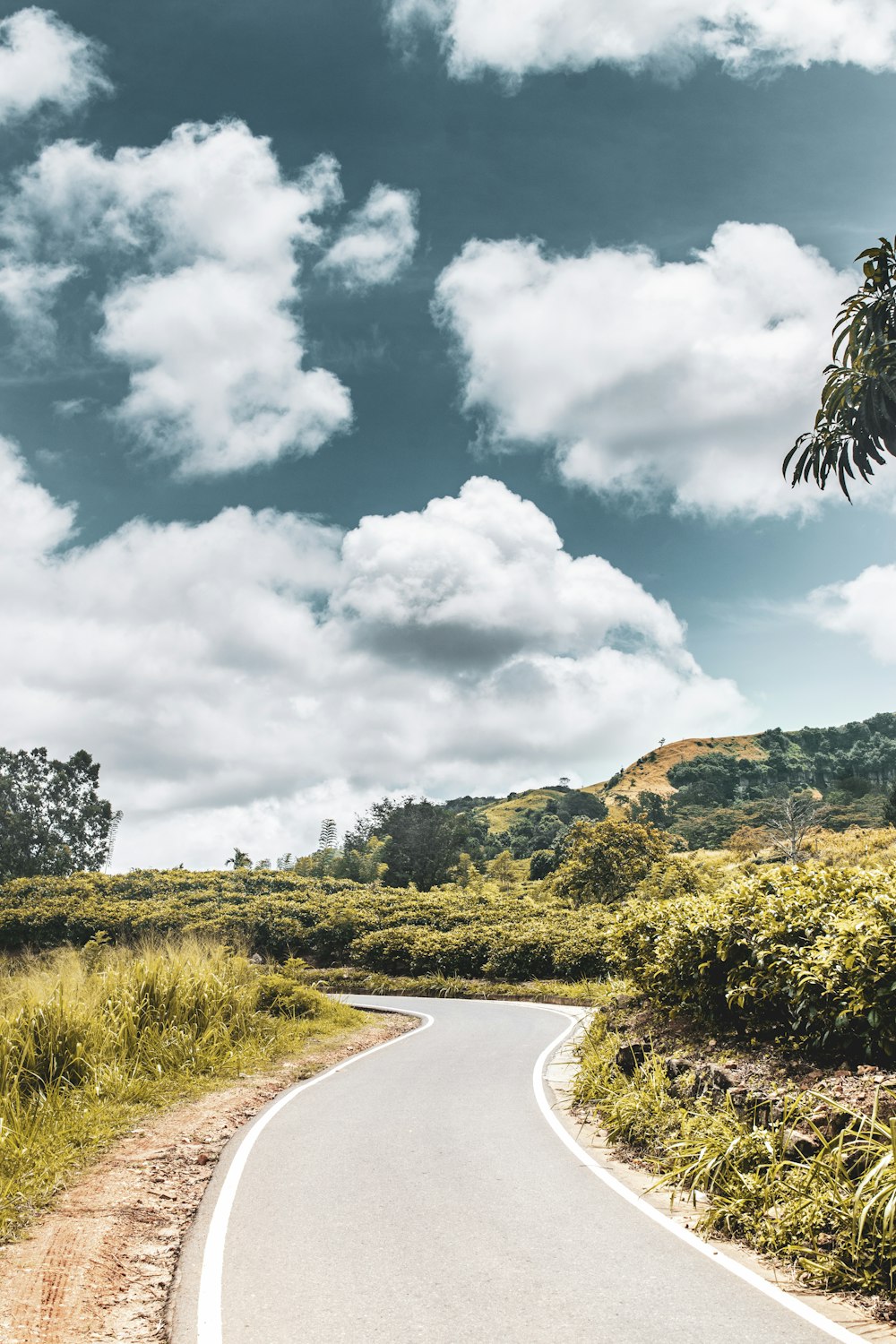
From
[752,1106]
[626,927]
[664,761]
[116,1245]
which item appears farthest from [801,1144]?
[664,761]

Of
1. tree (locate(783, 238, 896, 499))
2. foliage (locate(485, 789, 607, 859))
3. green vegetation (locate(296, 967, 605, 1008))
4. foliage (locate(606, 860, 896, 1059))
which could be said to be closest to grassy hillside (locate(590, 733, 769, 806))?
foliage (locate(485, 789, 607, 859))

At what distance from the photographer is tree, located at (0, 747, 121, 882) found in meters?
74.8

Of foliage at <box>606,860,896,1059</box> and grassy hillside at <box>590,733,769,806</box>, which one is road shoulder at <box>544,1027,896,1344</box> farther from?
grassy hillside at <box>590,733,769,806</box>

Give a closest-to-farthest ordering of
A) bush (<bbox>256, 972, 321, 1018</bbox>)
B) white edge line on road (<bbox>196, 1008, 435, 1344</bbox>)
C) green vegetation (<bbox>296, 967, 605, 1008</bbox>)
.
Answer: white edge line on road (<bbox>196, 1008, 435, 1344</bbox>) < bush (<bbox>256, 972, 321, 1018</bbox>) < green vegetation (<bbox>296, 967, 605, 1008</bbox>)

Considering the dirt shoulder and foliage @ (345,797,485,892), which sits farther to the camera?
foliage @ (345,797,485,892)

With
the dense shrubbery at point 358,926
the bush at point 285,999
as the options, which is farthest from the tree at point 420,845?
the bush at point 285,999

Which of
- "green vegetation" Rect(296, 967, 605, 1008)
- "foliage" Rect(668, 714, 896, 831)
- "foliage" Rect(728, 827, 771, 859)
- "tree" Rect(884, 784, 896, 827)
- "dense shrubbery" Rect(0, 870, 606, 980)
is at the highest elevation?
"foliage" Rect(668, 714, 896, 831)

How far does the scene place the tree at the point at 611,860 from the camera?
40.5 meters

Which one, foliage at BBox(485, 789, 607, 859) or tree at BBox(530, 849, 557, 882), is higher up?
foliage at BBox(485, 789, 607, 859)

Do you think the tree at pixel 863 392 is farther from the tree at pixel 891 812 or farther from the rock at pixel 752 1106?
the tree at pixel 891 812

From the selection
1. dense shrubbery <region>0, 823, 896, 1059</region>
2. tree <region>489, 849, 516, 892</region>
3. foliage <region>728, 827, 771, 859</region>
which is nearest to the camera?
dense shrubbery <region>0, 823, 896, 1059</region>

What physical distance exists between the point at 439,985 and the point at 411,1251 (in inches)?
1032

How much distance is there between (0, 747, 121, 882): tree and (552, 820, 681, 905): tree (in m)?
53.5

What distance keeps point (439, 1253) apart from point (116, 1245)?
2.48 meters
